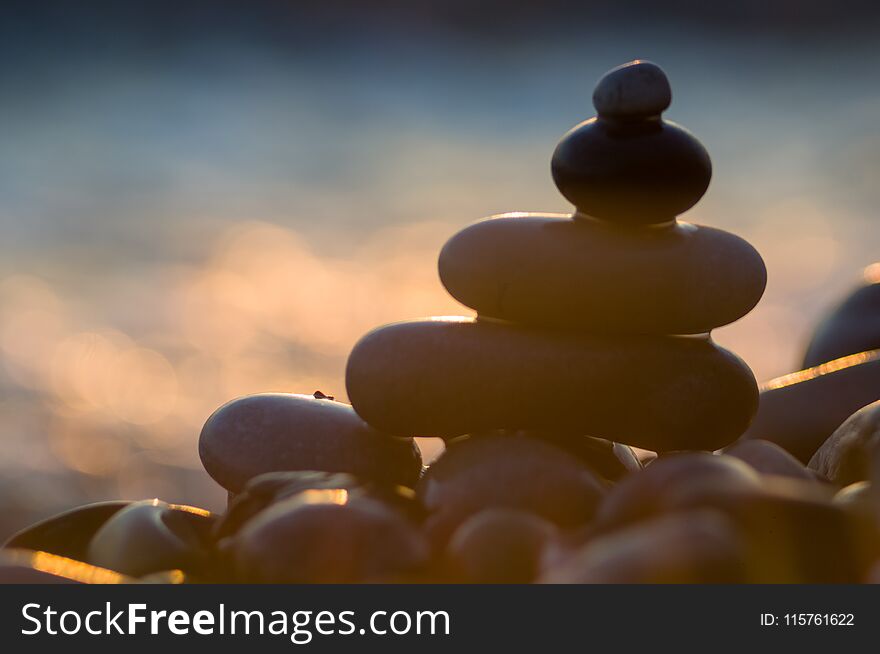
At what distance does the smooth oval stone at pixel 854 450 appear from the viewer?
119 inches

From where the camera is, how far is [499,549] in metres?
2.22

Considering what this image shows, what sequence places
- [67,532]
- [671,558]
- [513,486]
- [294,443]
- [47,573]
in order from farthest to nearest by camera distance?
[294,443] → [67,532] → [513,486] → [47,573] → [671,558]

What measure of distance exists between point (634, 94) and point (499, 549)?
60.7 inches

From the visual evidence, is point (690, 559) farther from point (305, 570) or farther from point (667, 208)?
point (667, 208)

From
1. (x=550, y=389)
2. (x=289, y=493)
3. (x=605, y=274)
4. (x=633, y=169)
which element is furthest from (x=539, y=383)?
(x=289, y=493)

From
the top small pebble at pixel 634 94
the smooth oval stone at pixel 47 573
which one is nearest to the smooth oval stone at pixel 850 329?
the top small pebble at pixel 634 94

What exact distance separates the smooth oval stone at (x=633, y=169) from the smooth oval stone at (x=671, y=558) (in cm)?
144

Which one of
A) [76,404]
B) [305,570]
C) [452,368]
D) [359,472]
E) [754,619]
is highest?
[76,404]

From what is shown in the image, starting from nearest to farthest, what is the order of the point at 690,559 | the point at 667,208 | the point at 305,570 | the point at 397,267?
the point at 690,559, the point at 305,570, the point at 667,208, the point at 397,267

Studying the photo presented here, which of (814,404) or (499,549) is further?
(814,404)

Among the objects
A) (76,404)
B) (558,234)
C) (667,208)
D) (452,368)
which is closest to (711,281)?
(667,208)

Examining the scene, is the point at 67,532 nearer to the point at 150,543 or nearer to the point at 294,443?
the point at 150,543

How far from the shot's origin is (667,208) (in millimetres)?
3250

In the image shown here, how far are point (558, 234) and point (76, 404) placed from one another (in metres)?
8.28
